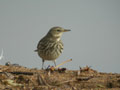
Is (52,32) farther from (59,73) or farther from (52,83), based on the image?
(52,83)

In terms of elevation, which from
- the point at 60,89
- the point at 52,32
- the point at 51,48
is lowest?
the point at 60,89

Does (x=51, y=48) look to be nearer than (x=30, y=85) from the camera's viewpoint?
No

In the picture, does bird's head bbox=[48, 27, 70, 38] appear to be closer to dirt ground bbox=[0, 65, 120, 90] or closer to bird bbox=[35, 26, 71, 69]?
bird bbox=[35, 26, 71, 69]

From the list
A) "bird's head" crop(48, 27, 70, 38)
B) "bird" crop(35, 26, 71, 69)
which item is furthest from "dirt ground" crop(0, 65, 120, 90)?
"bird's head" crop(48, 27, 70, 38)

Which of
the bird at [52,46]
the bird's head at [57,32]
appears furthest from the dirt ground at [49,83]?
the bird's head at [57,32]

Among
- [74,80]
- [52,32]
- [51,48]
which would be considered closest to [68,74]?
[74,80]

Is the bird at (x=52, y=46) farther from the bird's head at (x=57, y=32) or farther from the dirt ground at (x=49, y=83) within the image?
the dirt ground at (x=49, y=83)

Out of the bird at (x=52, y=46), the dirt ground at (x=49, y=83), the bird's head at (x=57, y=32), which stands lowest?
the dirt ground at (x=49, y=83)

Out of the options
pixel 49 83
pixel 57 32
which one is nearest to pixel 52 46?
pixel 57 32

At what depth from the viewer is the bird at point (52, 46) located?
943 cm

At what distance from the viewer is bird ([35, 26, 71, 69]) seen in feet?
30.9

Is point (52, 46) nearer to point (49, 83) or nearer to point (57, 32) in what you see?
point (57, 32)

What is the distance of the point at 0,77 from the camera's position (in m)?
6.51

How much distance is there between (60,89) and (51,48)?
13.5ft
